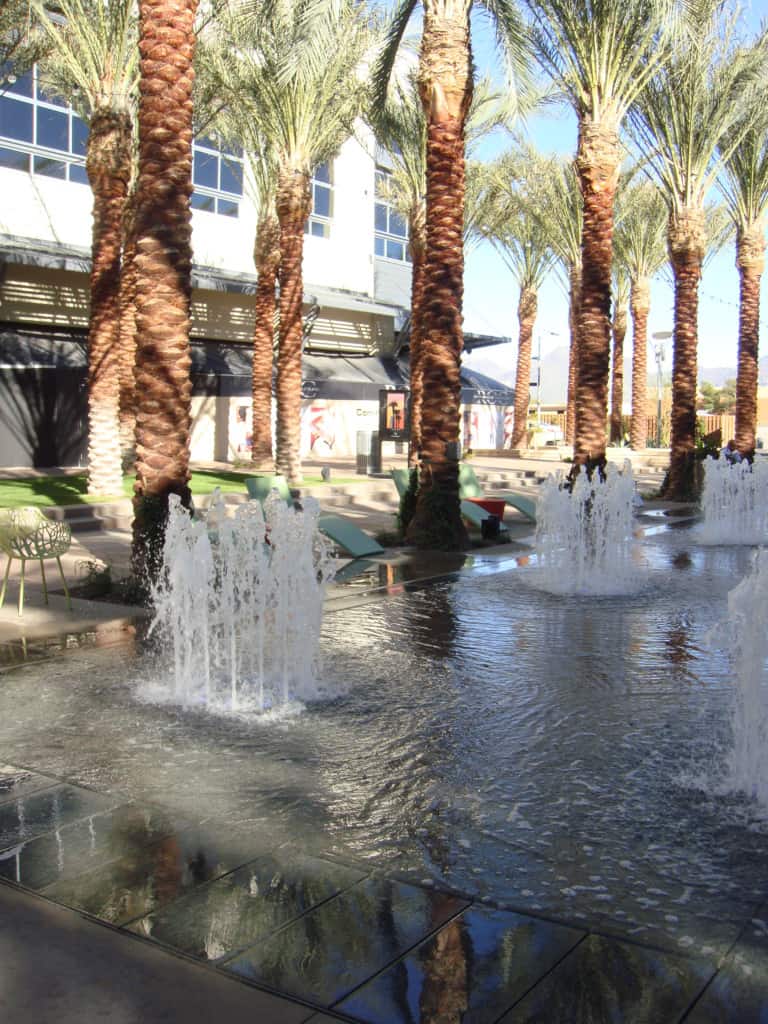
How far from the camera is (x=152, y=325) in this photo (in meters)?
10.5

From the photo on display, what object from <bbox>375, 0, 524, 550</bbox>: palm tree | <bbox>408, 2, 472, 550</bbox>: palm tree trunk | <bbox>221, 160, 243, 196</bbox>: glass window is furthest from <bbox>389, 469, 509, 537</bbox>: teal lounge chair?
<bbox>221, 160, 243, 196</bbox>: glass window

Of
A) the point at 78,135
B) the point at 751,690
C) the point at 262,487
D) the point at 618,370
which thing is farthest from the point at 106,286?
the point at 618,370

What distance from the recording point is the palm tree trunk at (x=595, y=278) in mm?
17875

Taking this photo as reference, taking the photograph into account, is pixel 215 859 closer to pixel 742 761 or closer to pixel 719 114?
pixel 742 761

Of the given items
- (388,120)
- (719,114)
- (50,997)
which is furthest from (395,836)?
(388,120)

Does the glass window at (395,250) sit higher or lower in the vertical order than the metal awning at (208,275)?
higher

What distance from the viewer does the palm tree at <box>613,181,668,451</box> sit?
125 ft

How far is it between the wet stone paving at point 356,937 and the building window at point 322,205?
36707 millimetres

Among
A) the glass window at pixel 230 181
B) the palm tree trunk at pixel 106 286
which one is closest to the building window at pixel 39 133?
the glass window at pixel 230 181

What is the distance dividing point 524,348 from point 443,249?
26.0 m

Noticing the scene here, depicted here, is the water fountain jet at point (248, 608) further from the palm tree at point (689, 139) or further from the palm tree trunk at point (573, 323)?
the palm tree trunk at point (573, 323)

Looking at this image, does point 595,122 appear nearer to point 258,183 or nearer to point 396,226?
point 258,183

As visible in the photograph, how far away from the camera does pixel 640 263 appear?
39188 millimetres

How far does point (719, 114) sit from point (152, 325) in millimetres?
15790
